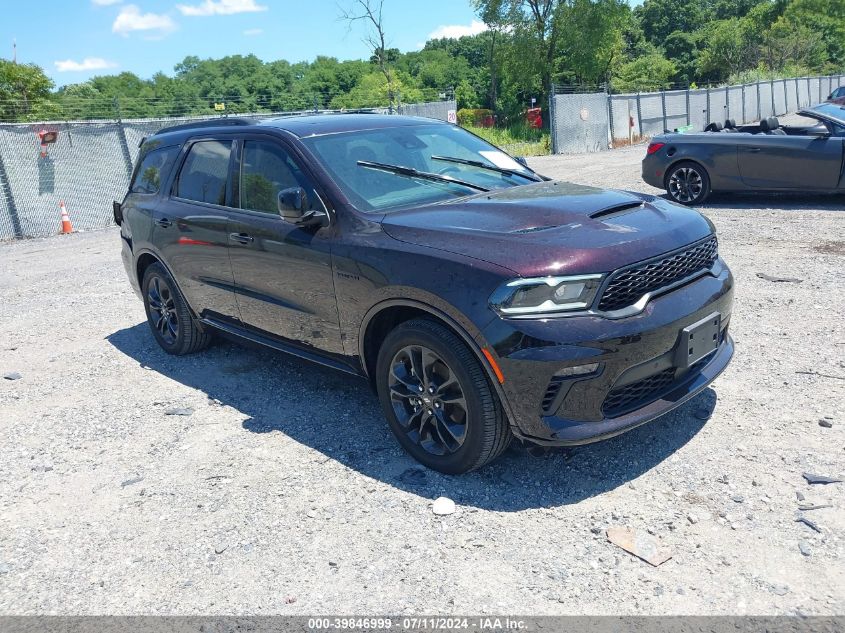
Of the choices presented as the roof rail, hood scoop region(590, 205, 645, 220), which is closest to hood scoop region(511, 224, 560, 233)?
hood scoop region(590, 205, 645, 220)

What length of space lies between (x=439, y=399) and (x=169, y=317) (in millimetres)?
3348

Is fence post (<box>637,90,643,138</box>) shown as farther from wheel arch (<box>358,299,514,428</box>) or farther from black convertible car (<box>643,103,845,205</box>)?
wheel arch (<box>358,299,514,428</box>)

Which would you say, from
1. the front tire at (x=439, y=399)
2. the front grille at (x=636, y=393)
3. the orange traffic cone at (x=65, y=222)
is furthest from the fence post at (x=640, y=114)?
the front tire at (x=439, y=399)

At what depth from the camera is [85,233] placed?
14.8 metres

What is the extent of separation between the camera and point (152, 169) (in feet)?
19.6

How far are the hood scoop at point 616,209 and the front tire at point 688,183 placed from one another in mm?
7038

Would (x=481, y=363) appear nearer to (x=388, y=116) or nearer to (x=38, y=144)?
(x=388, y=116)

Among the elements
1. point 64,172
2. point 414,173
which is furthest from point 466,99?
point 414,173

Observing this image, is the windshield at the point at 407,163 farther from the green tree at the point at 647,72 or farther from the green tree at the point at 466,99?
the green tree at the point at 647,72

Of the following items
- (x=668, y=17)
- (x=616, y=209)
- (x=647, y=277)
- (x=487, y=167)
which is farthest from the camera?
(x=668, y=17)

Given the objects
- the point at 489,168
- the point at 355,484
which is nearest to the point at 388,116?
the point at 489,168

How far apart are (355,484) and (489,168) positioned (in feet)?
7.59

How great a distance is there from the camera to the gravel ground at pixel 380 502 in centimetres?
284

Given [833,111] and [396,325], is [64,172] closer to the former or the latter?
[396,325]
